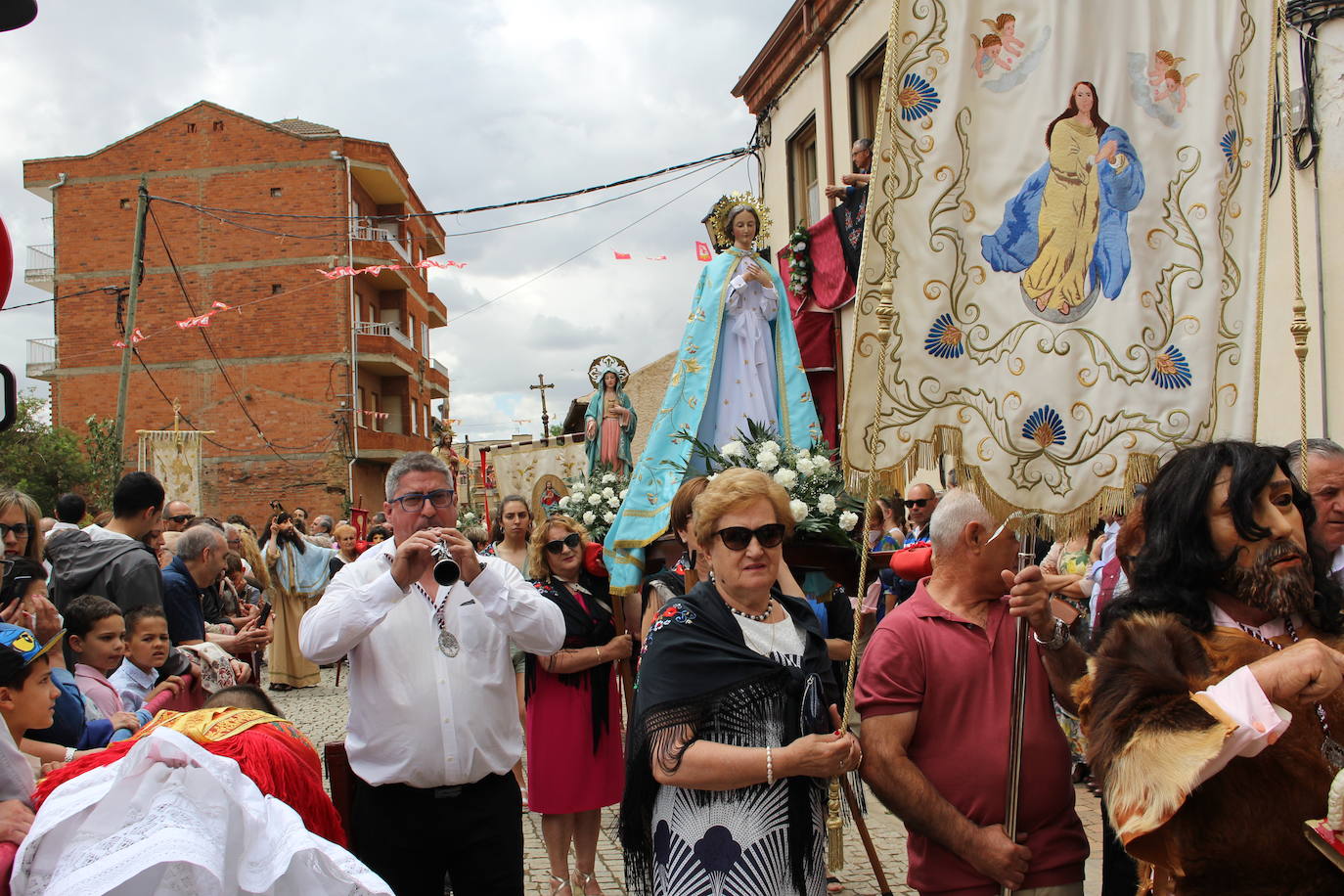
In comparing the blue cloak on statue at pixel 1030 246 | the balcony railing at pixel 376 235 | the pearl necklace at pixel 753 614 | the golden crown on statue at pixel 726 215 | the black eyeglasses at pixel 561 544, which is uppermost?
the balcony railing at pixel 376 235

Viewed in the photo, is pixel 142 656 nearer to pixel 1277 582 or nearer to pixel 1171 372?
pixel 1171 372

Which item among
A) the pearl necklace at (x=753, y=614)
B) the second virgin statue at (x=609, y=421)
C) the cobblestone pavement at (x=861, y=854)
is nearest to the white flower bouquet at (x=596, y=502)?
the second virgin statue at (x=609, y=421)

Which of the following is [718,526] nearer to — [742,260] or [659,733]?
[659,733]

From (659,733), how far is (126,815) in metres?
1.36

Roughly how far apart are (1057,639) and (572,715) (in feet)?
9.78

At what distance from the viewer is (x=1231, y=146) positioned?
304cm

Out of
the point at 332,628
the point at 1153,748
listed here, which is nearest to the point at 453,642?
the point at 332,628

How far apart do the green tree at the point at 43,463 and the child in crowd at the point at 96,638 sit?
96.4 feet

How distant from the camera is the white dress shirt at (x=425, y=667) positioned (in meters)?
3.41

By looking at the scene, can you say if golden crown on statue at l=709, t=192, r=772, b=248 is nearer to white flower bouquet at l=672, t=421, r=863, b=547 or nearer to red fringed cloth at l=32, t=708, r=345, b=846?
white flower bouquet at l=672, t=421, r=863, b=547

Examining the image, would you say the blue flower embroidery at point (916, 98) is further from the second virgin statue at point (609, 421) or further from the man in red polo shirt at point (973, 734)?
the second virgin statue at point (609, 421)

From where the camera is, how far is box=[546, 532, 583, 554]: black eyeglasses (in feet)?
18.2

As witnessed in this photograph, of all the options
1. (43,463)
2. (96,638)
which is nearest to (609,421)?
(96,638)

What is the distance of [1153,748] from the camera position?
7.18 ft
